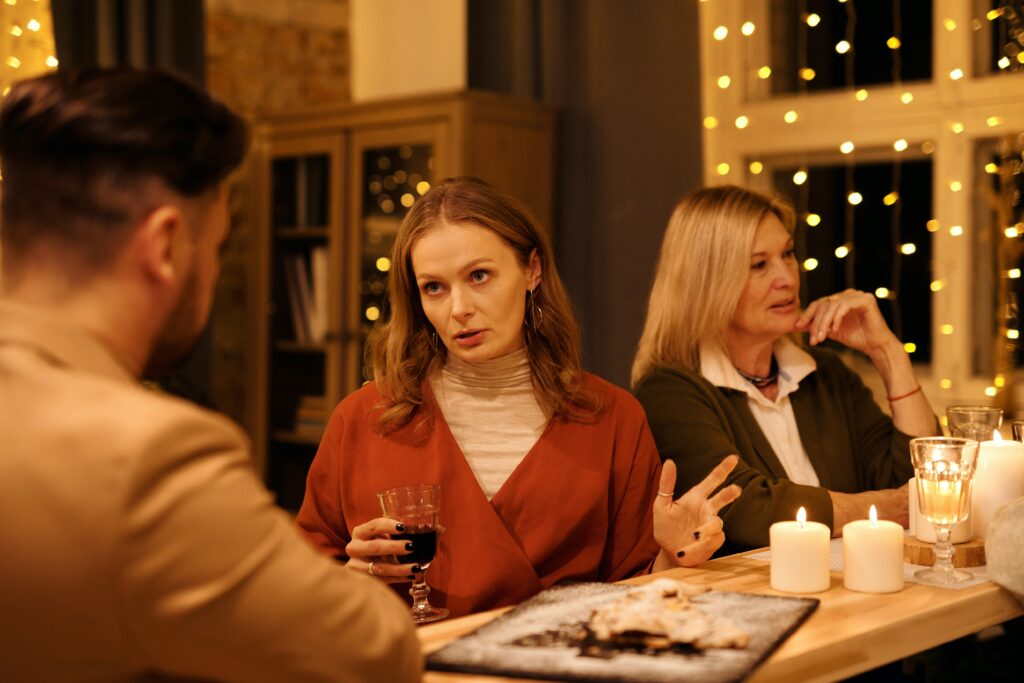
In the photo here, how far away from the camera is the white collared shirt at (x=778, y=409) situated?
2.31 m

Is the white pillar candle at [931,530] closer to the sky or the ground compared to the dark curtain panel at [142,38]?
closer to the ground

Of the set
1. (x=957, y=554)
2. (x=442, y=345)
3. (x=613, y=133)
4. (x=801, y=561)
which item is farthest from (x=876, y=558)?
(x=613, y=133)

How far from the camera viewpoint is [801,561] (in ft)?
5.11

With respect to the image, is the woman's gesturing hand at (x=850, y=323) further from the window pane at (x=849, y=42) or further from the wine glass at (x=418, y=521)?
the window pane at (x=849, y=42)

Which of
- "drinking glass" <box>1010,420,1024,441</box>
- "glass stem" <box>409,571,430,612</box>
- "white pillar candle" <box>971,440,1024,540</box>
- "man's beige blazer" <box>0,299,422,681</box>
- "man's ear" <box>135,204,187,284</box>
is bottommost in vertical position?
"glass stem" <box>409,571,430,612</box>

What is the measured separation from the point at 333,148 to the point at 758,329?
7.63 ft

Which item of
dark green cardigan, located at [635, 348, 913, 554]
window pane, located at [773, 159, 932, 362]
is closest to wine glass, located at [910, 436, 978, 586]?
dark green cardigan, located at [635, 348, 913, 554]

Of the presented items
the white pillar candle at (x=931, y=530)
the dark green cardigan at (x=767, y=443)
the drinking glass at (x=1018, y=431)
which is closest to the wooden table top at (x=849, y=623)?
the white pillar candle at (x=931, y=530)

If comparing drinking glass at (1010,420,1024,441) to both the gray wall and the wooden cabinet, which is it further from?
the wooden cabinet

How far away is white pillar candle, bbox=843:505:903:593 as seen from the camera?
156 centimetres

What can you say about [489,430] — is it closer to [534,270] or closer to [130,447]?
[534,270]

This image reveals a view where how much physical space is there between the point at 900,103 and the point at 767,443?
1659mm

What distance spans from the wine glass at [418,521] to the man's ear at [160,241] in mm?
708

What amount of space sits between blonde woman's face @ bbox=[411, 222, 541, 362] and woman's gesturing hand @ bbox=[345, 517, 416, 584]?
1.38 feet
